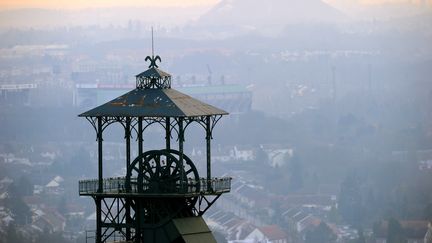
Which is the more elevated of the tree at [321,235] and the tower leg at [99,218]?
the tower leg at [99,218]

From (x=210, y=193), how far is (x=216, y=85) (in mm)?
117664

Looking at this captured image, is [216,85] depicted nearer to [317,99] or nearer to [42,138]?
[317,99]

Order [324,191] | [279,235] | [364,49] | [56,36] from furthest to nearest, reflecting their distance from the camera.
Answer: [364,49]
[56,36]
[324,191]
[279,235]

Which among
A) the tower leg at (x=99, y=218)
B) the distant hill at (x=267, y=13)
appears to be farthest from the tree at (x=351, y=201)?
the tower leg at (x=99, y=218)

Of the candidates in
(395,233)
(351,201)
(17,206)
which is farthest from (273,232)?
(17,206)

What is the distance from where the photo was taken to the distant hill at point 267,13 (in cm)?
14725

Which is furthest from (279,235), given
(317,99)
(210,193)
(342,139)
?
(210,193)

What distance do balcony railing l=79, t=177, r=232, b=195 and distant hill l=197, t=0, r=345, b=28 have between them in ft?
374

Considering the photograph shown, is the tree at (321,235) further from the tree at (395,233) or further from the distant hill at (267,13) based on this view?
the distant hill at (267,13)

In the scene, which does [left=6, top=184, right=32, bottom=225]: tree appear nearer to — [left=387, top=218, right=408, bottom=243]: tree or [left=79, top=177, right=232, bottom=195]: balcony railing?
[left=387, top=218, right=408, bottom=243]: tree

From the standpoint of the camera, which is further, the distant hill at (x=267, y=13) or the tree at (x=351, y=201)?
the distant hill at (x=267, y=13)

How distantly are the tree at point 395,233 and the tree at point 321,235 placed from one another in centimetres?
376

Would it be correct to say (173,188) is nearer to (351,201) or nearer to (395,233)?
(395,233)

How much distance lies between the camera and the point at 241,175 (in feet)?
391
